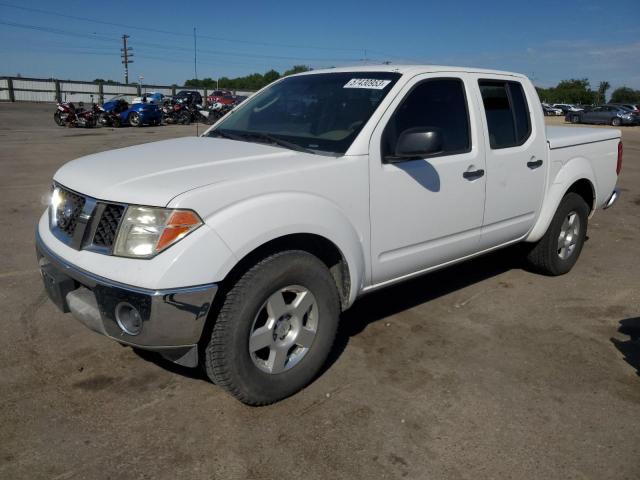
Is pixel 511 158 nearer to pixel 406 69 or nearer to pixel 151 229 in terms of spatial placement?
pixel 406 69

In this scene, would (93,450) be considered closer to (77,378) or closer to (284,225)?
(77,378)

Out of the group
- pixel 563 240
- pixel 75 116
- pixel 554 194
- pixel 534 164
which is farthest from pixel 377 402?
pixel 75 116

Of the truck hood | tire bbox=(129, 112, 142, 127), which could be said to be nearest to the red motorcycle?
tire bbox=(129, 112, 142, 127)

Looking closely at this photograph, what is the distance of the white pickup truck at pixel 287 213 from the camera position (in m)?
2.56

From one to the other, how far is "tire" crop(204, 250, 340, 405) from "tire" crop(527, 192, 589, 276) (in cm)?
271

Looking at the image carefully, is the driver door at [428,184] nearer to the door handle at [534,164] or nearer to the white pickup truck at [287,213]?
the white pickup truck at [287,213]

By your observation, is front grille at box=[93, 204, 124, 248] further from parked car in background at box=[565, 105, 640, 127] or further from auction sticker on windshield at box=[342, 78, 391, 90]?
parked car in background at box=[565, 105, 640, 127]

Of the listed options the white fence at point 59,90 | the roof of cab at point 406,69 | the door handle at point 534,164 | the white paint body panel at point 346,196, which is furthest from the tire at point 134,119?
the door handle at point 534,164

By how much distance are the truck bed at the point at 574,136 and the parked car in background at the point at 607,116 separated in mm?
37043

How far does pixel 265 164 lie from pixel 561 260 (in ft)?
11.5

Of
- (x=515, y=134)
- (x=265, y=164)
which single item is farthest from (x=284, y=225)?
(x=515, y=134)

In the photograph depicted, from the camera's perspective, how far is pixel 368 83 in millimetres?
3656

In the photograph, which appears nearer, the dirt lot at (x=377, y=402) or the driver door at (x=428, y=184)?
the dirt lot at (x=377, y=402)

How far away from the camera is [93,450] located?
8.62 ft
